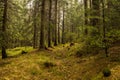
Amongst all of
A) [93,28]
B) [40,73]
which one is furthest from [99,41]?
[40,73]

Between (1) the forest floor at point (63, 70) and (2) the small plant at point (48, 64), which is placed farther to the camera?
(2) the small plant at point (48, 64)

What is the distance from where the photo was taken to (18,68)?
568 inches

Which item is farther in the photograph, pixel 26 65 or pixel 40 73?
pixel 26 65

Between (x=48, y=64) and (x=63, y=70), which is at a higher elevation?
(x=48, y=64)

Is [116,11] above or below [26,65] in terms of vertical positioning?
above

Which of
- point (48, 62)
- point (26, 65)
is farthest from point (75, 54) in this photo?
point (26, 65)

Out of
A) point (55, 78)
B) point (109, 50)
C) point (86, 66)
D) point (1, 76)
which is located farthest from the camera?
point (109, 50)

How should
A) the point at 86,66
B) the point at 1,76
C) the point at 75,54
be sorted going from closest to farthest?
1. the point at 1,76
2. the point at 86,66
3. the point at 75,54

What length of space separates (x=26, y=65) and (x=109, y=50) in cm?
672

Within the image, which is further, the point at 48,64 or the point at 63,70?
the point at 48,64

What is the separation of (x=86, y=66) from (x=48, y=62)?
3.45m

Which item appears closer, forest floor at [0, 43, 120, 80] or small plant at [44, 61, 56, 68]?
forest floor at [0, 43, 120, 80]

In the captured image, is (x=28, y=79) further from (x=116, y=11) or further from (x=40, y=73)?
(x=116, y=11)

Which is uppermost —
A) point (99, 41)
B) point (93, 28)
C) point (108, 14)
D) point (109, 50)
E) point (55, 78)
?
point (108, 14)
